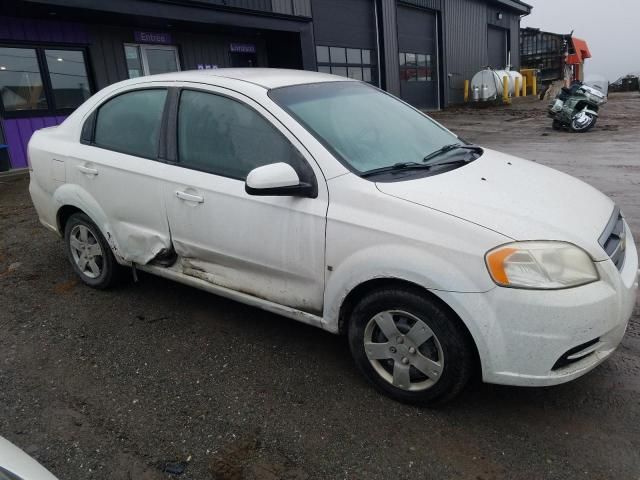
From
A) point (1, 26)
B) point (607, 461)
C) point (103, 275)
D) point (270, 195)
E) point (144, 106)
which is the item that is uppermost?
point (1, 26)

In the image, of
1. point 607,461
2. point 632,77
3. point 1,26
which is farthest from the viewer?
point 632,77

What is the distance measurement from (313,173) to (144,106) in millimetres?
1580

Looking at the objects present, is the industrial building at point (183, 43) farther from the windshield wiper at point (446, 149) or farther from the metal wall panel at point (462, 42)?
the windshield wiper at point (446, 149)

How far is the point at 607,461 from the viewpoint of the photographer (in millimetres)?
2256

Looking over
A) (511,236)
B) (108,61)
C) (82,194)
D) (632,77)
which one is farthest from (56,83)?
(632,77)

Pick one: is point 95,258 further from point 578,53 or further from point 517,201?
point 578,53

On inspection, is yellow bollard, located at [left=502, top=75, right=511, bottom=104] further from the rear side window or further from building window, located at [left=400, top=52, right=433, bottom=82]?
the rear side window

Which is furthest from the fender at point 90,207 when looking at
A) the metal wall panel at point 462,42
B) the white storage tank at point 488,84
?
the white storage tank at point 488,84

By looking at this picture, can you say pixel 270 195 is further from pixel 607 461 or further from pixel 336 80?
pixel 607 461

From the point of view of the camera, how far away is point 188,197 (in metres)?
3.19

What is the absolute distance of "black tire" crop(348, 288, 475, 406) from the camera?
241cm

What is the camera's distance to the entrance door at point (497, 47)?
28.5m

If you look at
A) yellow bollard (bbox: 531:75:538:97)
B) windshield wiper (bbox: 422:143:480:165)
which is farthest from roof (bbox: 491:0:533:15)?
windshield wiper (bbox: 422:143:480:165)

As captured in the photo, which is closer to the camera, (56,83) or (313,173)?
(313,173)
